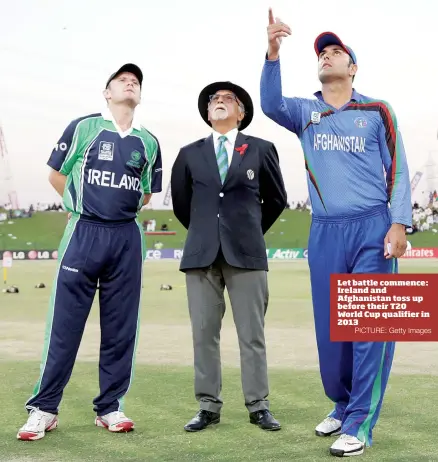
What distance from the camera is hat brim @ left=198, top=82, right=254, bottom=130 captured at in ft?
19.0

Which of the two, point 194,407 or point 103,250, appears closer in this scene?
point 103,250

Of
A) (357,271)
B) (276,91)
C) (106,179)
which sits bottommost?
(357,271)

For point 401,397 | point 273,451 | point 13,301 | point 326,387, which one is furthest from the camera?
point 13,301

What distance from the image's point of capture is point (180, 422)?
18.9ft

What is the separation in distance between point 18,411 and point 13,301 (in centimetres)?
1159

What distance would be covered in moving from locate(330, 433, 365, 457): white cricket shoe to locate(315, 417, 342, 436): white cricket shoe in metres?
0.46

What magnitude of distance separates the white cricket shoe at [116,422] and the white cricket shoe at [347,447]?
150cm

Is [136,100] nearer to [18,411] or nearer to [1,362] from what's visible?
[18,411]

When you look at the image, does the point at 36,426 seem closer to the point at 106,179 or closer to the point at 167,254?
the point at 106,179

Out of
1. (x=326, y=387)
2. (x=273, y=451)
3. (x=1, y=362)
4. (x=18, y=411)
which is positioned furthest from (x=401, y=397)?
(x=1, y=362)

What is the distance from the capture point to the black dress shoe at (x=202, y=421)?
5.47 meters

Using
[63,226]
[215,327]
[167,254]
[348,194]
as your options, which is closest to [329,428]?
[215,327]

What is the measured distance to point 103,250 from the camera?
5477 millimetres

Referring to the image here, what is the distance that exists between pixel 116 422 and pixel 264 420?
1064mm
